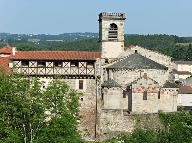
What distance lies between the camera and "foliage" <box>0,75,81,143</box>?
114 feet

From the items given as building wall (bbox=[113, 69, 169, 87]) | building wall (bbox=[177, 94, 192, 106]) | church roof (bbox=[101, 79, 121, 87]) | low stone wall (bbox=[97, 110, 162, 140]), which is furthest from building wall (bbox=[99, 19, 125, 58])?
building wall (bbox=[177, 94, 192, 106])

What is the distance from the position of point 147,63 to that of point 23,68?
44.4ft

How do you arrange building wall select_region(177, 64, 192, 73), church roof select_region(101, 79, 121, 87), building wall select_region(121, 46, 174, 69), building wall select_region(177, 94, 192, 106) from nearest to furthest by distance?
1. church roof select_region(101, 79, 121, 87)
2. building wall select_region(121, 46, 174, 69)
3. building wall select_region(177, 94, 192, 106)
4. building wall select_region(177, 64, 192, 73)

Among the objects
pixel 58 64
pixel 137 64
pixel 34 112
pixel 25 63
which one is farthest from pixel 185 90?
pixel 34 112

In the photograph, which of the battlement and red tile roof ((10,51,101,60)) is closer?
red tile roof ((10,51,101,60))

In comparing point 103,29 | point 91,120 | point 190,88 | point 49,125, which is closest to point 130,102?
point 91,120

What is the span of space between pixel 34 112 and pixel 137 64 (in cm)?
2525

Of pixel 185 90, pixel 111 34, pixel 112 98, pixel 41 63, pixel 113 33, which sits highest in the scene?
pixel 113 33

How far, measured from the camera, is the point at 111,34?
61438 mm

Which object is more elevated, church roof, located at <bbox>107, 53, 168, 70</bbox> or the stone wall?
church roof, located at <bbox>107, 53, 168, 70</bbox>

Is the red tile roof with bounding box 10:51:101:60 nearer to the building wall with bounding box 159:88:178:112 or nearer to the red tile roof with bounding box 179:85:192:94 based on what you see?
the building wall with bounding box 159:88:178:112

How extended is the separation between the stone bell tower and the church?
0.98 meters

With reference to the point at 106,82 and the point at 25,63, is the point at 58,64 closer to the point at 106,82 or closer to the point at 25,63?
the point at 25,63

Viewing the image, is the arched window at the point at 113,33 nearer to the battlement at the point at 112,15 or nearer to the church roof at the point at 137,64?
the battlement at the point at 112,15
